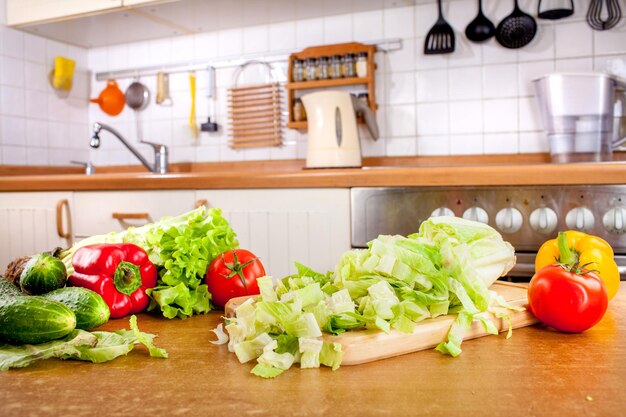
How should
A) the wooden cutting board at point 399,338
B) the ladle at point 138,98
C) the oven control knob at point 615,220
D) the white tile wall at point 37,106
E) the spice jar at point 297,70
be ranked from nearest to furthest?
the wooden cutting board at point 399,338 → the oven control knob at point 615,220 → the spice jar at point 297,70 → the white tile wall at point 37,106 → the ladle at point 138,98

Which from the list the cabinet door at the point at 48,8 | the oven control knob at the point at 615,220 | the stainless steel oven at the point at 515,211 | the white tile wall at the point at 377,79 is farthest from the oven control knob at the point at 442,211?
the cabinet door at the point at 48,8

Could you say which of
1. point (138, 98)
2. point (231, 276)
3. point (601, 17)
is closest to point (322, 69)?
point (138, 98)

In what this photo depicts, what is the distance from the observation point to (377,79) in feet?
8.62

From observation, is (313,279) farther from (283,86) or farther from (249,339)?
(283,86)

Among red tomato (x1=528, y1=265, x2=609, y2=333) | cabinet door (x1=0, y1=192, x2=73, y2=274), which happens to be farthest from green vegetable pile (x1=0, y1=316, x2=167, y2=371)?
cabinet door (x1=0, y1=192, x2=73, y2=274)

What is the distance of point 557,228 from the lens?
1780mm

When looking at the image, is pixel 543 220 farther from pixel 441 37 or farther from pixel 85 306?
pixel 85 306

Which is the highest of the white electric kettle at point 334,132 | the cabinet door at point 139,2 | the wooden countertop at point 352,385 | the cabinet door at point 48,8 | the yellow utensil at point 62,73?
the cabinet door at point 48,8

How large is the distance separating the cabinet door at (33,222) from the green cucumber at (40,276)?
63.9 inches

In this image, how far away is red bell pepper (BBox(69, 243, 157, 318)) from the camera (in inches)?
32.3

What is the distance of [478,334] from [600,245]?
277 mm

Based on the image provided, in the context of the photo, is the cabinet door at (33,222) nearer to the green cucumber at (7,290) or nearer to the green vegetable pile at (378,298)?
the green cucumber at (7,290)

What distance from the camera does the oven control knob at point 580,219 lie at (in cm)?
175

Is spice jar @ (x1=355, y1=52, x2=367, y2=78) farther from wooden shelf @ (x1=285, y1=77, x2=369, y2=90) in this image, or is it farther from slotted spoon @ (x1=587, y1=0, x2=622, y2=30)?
slotted spoon @ (x1=587, y1=0, x2=622, y2=30)
